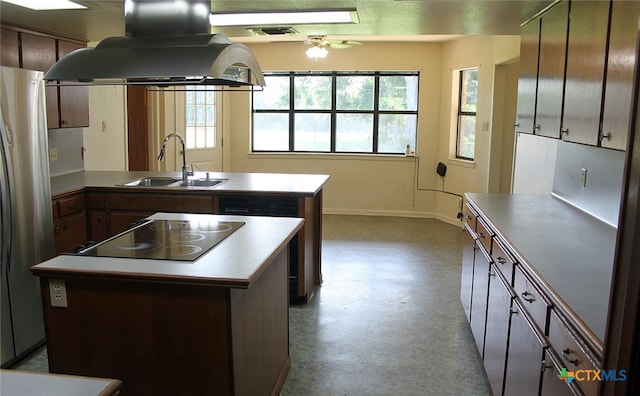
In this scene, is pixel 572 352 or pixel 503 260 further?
pixel 503 260

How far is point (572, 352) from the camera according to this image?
1526mm

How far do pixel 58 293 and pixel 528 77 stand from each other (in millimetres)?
3069

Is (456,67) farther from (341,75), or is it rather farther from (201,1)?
(201,1)

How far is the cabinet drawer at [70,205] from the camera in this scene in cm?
382

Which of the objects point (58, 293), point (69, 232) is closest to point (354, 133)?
point (69, 232)

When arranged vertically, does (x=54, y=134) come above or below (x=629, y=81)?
below

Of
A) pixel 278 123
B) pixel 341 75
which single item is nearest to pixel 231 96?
pixel 278 123

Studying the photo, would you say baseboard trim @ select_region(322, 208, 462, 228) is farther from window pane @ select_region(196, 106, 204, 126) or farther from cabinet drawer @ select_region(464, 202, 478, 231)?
cabinet drawer @ select_region(464, 202, 478, 231)

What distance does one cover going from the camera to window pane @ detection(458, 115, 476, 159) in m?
6.79

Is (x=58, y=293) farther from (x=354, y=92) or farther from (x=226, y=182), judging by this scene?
(x=354, y=92)

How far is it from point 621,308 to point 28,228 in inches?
123

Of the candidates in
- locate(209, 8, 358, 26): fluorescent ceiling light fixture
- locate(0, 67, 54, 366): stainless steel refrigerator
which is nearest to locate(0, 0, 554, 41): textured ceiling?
locate(209, 8, 358, 26): fluorescent ceiling light fixture

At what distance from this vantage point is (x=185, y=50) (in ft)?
6.52

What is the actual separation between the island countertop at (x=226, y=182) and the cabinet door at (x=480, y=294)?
1.30 m
